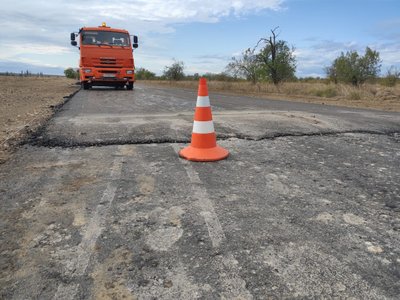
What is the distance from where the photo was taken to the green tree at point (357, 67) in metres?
27.2

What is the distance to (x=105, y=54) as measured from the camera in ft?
53.9

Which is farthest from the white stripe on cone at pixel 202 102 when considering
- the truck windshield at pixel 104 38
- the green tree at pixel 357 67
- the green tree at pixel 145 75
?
the green tree at pixel 145 75

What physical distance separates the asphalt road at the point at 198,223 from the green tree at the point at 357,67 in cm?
2573

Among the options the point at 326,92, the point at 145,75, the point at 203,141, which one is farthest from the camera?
the point at 145,75

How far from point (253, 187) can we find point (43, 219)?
1792mm

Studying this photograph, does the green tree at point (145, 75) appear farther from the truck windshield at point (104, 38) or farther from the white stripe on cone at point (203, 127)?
the white stripe on cone at point (203, 127)

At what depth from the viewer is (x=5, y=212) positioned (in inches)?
107

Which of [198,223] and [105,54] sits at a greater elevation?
[105,54]

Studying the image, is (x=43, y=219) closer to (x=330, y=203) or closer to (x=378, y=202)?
(x=330, y=203)

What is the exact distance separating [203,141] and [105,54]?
1361cm

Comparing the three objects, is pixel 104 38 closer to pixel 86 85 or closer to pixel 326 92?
pixel 86 85

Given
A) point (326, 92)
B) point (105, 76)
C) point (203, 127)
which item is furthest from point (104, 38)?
point (203, 127)

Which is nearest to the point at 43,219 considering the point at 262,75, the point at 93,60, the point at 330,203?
the point at 330,203

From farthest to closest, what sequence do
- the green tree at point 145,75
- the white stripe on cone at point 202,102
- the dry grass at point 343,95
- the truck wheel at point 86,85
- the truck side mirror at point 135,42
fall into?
1. the green tree at point 145,75
2. the truck wheel at point 86,85
3. the truck side mirror at point 135,42
4. the dry grass at point 343,95
5. the white stripe on cone at point 202,102
